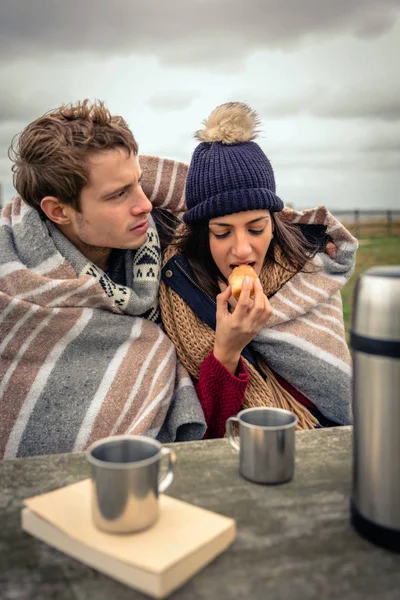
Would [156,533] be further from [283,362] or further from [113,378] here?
[283,362]

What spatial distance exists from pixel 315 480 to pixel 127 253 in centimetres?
138

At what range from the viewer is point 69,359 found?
209 centimetres

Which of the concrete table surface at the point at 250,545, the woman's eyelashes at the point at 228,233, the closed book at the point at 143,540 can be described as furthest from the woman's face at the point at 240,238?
→ the closed book at the point at 143,540

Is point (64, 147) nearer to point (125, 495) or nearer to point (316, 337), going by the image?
point (316, 337)

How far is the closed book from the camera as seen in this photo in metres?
0.87

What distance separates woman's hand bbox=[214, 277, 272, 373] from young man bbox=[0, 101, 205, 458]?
19cm

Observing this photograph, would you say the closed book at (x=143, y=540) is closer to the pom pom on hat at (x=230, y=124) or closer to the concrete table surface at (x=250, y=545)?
the concrete table surface at (x=250, y=545)

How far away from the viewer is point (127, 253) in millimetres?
2371

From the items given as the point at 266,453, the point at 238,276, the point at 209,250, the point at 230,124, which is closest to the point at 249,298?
the point at 238,276

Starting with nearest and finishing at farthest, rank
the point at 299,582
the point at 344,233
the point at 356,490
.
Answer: the point at 299,582 → the point at 356,490 → the point at 344,233

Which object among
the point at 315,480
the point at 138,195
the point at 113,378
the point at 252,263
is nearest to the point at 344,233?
the point at 252,263

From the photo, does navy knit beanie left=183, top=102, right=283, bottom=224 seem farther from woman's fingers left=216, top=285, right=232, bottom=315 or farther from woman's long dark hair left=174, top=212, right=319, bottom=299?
woman's fingers left=216, top=285, right=232, bottom=315

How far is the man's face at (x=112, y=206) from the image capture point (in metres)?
2.14

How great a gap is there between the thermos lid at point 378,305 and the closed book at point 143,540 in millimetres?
402
